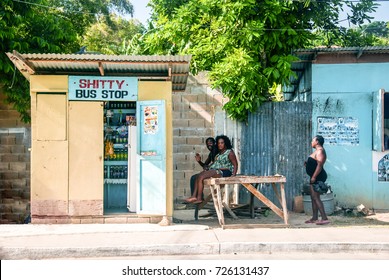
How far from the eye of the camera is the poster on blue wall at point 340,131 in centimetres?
1162

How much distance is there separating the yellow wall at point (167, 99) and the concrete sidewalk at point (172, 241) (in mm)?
691

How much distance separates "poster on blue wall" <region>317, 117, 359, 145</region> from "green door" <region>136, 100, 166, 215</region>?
4189 millimetres

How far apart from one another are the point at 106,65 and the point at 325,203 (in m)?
5.48

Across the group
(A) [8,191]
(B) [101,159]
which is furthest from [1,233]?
(A) [8,191]

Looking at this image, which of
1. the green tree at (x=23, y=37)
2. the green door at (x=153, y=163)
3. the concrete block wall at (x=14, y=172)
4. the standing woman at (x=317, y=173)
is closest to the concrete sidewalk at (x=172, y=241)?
the green door at (x=153, y=163)

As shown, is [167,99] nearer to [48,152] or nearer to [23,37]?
[48,152]

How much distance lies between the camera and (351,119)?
38.2 feet

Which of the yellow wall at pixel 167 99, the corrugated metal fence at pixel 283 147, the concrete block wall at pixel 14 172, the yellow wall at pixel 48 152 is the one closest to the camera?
the yellow wall at pixel 48 152

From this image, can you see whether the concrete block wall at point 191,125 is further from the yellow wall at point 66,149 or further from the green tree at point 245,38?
the yellow wall at point 66,149

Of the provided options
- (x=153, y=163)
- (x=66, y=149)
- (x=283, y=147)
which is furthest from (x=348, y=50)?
(x=66, y=149)

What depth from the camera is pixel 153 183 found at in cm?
944

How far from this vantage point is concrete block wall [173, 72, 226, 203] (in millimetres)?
12203

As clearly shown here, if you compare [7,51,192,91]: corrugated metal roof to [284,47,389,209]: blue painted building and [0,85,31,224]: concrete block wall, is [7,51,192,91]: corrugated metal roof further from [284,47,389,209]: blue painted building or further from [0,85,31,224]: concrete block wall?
[284,47,389,209]: blue painted building
